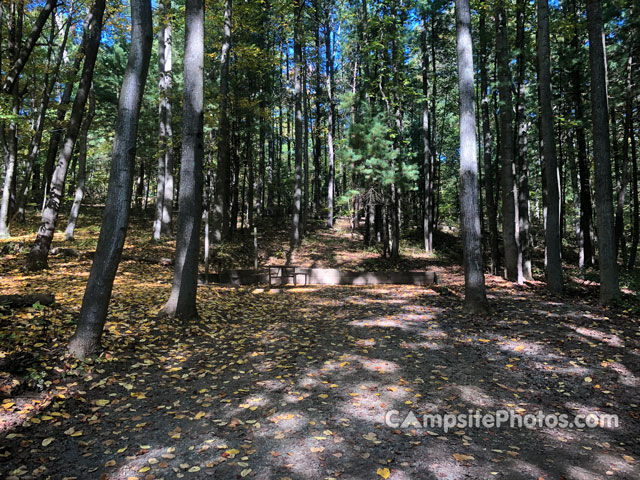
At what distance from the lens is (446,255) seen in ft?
64.6

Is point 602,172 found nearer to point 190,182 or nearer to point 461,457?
point 461,457

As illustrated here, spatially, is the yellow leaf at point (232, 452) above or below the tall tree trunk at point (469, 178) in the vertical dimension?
below

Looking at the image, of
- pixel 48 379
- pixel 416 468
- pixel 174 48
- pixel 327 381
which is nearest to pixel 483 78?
pixel 327 381

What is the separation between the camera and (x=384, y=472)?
250 centimetres

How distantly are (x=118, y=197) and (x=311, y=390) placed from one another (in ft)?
11.8

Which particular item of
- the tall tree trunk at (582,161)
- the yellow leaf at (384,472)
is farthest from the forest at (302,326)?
the tall tree trunk at (582,161)

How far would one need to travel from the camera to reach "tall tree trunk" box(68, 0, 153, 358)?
4328mm

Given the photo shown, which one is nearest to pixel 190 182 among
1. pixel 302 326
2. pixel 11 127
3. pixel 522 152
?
A: pixel 302 326

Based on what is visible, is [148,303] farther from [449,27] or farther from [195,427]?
[449,27]

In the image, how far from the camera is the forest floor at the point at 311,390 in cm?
265

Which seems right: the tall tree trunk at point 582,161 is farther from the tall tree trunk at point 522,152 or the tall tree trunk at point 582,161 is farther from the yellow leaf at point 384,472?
the yellow leaf at point 384,472

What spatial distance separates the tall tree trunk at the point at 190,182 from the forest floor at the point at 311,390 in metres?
0.53

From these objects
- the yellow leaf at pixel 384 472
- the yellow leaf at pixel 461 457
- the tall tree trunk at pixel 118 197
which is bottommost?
the yellow leaf at pixel 461 457

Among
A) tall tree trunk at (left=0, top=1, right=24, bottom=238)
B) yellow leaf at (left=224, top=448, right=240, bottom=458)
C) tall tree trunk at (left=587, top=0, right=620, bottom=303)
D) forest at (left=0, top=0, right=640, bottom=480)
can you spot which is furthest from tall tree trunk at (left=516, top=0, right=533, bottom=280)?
tall tree trunk at (left=0, top=1, right=24, bottom=238)
